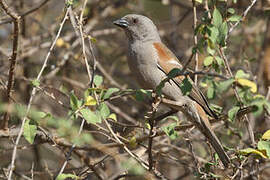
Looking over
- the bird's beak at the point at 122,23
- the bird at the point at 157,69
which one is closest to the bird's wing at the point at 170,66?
the bird at the point at 157,69

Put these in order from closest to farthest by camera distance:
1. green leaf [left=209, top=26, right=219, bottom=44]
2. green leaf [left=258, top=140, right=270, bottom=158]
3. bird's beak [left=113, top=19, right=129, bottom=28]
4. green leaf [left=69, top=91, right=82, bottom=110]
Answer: green leaf [left=209, top=26, right=219, bottom=44]
green leaf [left=69, top=91, right=82, bottom=110]
green leaf [left=258, top=140, right=270, bottom=158]
bird's beak [left=113, top=19, right=129, bottom=28]

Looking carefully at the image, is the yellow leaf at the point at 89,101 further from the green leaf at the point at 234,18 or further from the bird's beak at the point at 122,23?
the bird's beak at the point at 122,23

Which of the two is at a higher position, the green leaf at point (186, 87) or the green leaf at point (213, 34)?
the green leaf at point (213, 34)

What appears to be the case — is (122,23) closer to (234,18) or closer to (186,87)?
(234,18)

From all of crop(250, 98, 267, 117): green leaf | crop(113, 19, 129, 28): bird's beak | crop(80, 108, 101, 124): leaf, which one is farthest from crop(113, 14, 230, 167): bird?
crop(250, 98, 267, 117): green leaf

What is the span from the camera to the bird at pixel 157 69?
489 cm

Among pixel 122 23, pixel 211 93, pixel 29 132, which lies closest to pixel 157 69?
pixel 122 23

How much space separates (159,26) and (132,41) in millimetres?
2388

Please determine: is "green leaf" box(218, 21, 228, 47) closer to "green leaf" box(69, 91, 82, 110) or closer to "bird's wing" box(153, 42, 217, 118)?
"green leaf" box(69, 91, 82, 110)

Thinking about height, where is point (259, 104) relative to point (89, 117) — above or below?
above

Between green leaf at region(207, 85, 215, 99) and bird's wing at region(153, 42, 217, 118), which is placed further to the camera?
bird's wing at region(153, 42, 217, 118)

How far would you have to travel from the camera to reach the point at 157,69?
16.8 feet

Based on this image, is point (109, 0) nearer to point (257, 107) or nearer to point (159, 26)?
point (159, 26)

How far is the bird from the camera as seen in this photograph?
489cm
